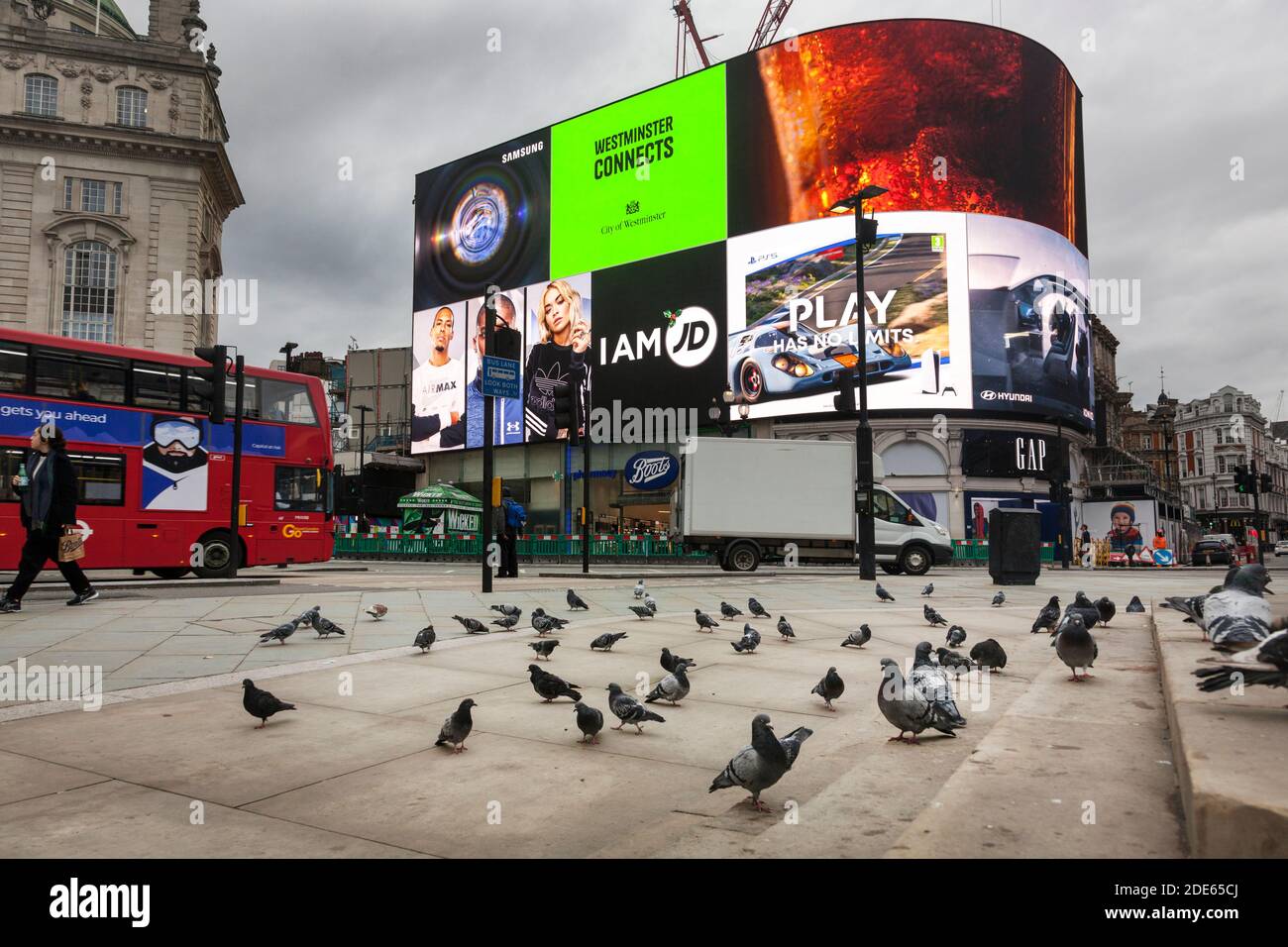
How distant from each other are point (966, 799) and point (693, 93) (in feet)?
148

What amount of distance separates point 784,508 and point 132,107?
44.1m

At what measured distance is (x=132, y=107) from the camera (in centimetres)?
4506

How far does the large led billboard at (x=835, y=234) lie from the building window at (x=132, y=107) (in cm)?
2380

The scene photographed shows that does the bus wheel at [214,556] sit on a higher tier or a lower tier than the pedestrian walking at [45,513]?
lower

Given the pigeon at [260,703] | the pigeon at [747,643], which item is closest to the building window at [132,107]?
the pigeon at [747,643]

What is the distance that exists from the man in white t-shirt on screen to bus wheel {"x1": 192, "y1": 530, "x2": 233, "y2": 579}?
33.2 m

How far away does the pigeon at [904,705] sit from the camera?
148 inches

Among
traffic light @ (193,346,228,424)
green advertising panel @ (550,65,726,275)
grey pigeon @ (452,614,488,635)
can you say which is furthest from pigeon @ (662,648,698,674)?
green advertising panel @ (550,65,726,275)

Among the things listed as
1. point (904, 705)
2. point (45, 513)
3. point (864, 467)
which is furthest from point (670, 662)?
point (864, 467)

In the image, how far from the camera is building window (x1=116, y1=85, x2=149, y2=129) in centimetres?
4481

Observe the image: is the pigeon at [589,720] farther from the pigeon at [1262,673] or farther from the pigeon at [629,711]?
the pigeon at [1262,673]

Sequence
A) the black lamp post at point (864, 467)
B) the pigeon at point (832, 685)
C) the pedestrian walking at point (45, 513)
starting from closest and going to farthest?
the pigeon at point (832, 685) < the pedestrian walking at point (45, 513) < the black lamp post at point (864, 467)

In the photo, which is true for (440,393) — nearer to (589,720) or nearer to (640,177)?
(640,177)

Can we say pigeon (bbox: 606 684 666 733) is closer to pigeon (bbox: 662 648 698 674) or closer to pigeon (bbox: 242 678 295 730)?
pigeon (bbox: 662 648 698 674)
